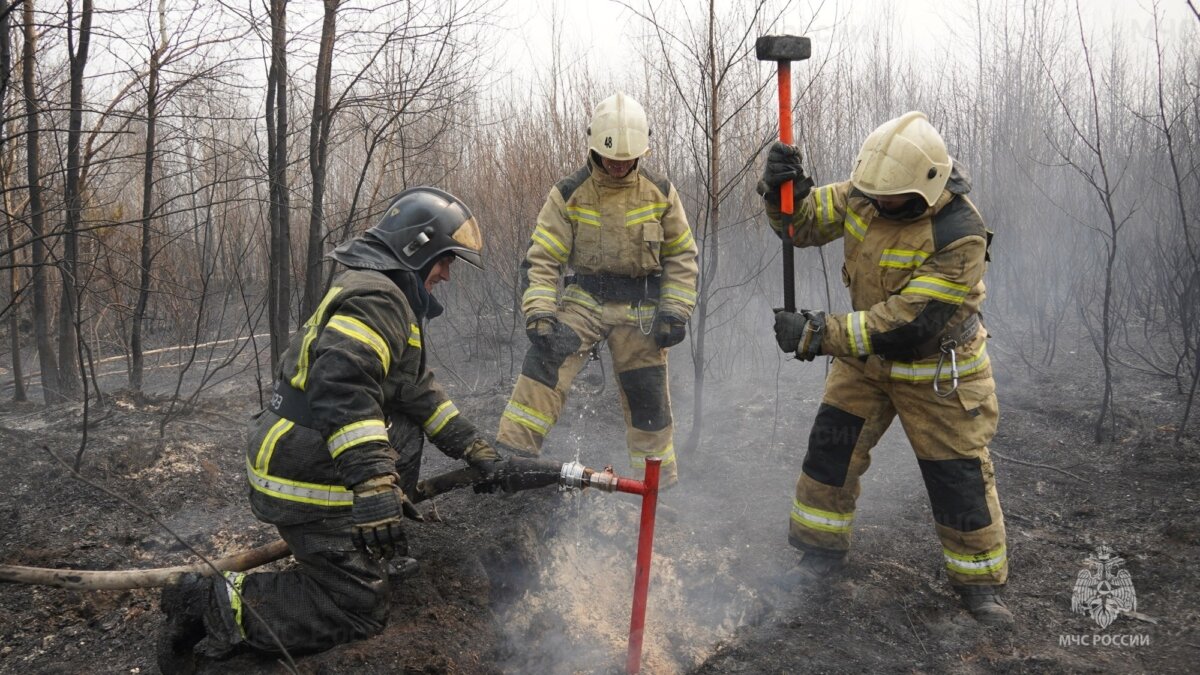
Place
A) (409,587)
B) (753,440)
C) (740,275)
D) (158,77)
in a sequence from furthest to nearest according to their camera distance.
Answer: (740,275)
(158,77)
(753,440)
(409,587)

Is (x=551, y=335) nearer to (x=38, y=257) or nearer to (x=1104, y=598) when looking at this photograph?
(x=1104, y=598)

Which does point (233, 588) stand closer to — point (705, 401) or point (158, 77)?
point (705, 401)

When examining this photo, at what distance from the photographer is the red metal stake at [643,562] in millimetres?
2703

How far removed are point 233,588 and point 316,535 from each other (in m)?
0.29

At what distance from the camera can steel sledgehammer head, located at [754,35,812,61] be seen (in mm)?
3250

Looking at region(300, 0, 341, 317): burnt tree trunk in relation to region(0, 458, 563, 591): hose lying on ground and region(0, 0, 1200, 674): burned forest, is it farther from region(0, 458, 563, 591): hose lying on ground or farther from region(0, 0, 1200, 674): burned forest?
region(0, 458, 563, 591): hose lying on ground

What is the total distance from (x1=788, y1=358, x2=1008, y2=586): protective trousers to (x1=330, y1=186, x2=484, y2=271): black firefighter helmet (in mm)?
1688

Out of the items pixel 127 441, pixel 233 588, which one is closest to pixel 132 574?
pixel 233 588

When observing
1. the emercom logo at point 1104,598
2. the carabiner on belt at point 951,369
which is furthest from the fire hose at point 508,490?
the emercom logo at point 1104,598

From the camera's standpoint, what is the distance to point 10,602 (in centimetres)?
321

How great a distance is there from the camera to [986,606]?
323 cm

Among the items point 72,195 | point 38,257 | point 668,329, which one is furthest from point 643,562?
point 38,257

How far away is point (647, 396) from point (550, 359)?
58 centimetres

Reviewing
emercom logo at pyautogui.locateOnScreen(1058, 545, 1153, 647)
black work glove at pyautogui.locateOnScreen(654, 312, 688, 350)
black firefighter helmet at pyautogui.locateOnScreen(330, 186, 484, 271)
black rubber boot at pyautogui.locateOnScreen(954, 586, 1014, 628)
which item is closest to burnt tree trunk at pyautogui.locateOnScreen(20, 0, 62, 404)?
black firefighter helmet at pyautogui.locateOnScreen(330, 186, 484, 271)
